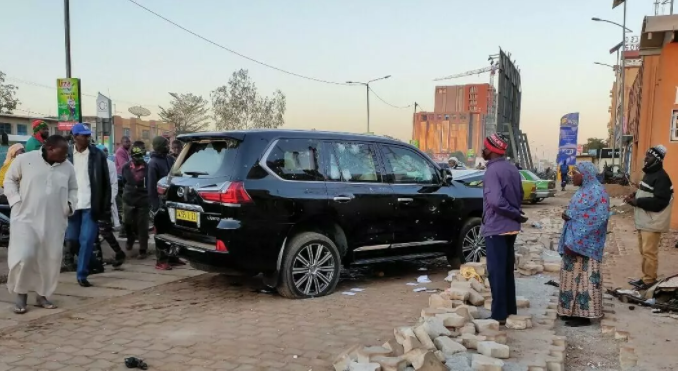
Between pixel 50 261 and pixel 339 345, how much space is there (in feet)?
9.79

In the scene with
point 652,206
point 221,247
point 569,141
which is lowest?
point 221,247

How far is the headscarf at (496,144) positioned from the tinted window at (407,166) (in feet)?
6.39

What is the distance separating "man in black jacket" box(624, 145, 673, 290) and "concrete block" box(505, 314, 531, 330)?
2.44m

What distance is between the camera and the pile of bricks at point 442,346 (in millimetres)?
3620

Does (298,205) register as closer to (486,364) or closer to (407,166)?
(407,166)

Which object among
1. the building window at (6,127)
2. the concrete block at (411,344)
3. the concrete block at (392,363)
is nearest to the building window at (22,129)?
the building window at (6,127)

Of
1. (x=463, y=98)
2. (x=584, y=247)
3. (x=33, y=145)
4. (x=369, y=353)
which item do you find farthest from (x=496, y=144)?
(x=463, y=98)

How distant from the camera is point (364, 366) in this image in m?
3.58

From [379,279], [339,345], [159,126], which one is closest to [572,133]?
[379,279]

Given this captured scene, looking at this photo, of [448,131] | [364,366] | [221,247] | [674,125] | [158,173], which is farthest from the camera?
[448,131]

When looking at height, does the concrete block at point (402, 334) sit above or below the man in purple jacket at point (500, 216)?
below

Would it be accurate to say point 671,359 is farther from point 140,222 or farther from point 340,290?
point 140,222

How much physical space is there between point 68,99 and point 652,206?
43.9 ft

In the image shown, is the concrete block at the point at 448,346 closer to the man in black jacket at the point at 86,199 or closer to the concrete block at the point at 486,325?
the concrete block at the point at 486,325
